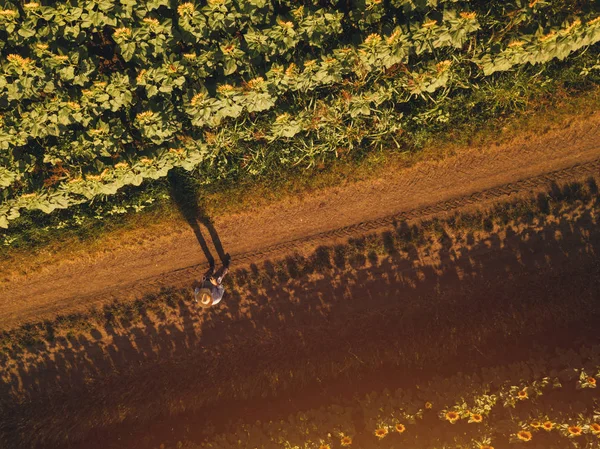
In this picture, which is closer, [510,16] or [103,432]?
[510,16]

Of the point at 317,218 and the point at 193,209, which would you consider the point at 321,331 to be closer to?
the point at 317,218

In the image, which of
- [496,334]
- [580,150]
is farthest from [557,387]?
[580,150]

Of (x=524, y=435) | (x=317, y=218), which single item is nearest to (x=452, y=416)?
(x=524, y=435)

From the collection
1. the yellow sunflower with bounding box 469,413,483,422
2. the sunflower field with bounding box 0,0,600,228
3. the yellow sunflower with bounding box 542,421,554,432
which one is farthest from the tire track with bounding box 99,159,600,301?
the yellow sunflower with bounding box 542,421,554,432

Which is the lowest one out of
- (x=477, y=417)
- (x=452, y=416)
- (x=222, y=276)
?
(x=477, y=417)

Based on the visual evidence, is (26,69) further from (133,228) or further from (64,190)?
(133,228)

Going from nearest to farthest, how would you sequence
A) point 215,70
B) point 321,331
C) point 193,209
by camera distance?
point 215,70 < point 193,209 < point 321,331
